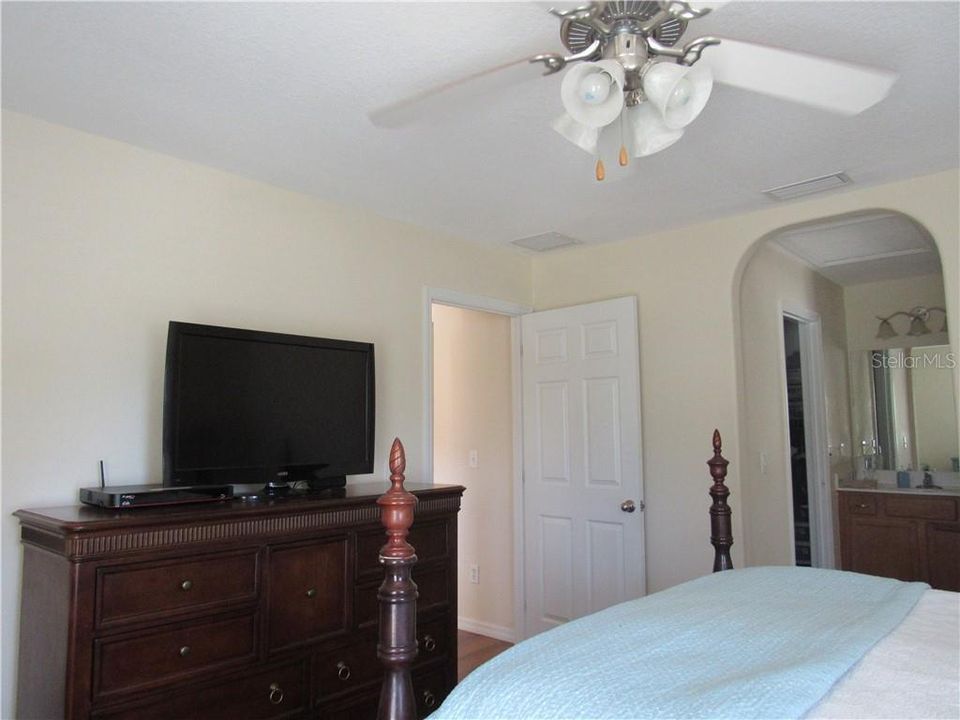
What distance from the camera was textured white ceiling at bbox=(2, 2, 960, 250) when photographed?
1.80 m

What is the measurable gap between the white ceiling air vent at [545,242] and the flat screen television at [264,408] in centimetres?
129

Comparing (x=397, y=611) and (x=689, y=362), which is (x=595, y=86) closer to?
(x=397, y=611)

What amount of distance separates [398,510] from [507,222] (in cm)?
236

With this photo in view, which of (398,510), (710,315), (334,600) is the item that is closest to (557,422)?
(710,315)

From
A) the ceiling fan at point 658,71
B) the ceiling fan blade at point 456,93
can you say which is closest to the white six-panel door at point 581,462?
the ceiling fan at point 658,71

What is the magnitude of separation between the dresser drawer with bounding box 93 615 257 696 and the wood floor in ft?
5.84

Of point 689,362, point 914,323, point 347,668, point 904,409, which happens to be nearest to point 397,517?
point 347,668

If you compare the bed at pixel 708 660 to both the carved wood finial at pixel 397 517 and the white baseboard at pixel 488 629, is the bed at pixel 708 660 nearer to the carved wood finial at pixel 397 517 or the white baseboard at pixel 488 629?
the carved wood finial at pixel 397 517

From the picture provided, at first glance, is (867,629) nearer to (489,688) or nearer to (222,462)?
(489,688)

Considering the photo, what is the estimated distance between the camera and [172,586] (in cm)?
208

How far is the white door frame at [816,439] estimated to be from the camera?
482cm

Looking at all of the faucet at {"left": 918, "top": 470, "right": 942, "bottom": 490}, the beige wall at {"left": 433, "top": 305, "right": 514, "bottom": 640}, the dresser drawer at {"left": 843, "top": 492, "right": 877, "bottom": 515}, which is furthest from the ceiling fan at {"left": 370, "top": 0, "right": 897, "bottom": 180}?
the faucet at {"left": 918, "top": 470, "right": 942, "bottom": 490}

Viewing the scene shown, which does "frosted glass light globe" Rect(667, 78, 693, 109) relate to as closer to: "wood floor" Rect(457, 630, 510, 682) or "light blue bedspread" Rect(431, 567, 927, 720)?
"light blue bedspread" Rect(431, 567, 927, 720)

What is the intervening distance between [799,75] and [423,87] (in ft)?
3.72
